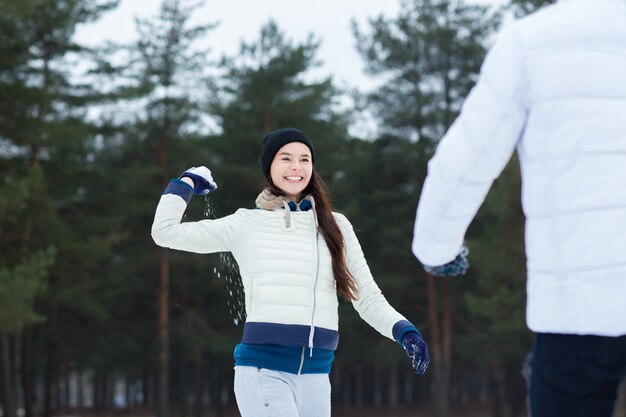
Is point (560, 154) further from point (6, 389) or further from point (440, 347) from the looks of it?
point (440, 347)

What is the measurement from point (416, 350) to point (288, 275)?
55 cm

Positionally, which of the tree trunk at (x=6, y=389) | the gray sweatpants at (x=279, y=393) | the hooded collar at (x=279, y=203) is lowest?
the tree trunk at (x=6, y=389)

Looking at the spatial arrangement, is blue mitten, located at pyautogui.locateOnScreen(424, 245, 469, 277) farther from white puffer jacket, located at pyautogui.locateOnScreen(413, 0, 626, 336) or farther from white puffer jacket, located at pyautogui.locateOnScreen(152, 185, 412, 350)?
white puffer jacket, located at pyautogui.locateOnScreen(152, 185, 412, 350)

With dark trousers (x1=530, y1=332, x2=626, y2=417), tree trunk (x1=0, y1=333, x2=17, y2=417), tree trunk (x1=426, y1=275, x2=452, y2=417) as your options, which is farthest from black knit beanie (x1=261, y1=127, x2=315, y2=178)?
tree trunk (x1=426, y1=275, x2=452, y2=417)

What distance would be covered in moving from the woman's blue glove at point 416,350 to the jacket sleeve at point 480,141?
1.38 meters

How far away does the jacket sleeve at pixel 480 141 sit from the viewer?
2188 millimetres

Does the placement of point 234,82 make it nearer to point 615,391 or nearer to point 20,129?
point 20,129

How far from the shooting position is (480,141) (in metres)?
2.20

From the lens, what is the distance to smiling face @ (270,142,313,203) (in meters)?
3.90

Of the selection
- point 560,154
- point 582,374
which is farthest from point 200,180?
point 582,374

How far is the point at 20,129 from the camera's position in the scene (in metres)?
25.6

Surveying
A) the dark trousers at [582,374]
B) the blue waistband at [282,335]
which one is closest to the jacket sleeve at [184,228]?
the blue waistband at [282,335]

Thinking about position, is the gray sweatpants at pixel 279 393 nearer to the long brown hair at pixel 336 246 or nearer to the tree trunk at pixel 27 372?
the long brown hair at pixel 336 246

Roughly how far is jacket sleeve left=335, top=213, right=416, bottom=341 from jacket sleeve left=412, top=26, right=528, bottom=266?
5.14 ft
